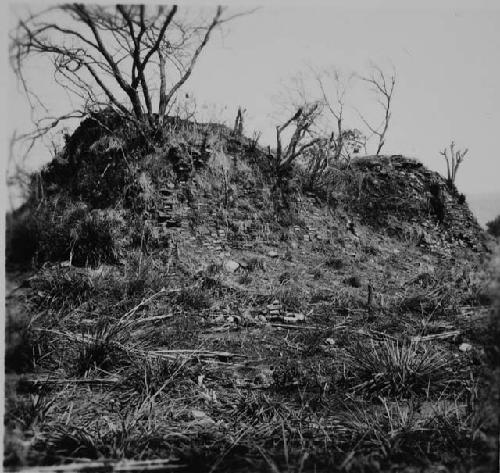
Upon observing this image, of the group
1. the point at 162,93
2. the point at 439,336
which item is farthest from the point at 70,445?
the point at 162,93

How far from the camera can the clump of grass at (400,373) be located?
228 cm

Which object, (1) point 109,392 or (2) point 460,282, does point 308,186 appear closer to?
(2) point 460,282

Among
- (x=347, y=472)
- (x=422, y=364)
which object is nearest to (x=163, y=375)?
(x=347, y=472)

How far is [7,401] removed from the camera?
6.76ft

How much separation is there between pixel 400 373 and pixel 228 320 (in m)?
1.65

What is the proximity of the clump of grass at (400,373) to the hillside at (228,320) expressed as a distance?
1 cm

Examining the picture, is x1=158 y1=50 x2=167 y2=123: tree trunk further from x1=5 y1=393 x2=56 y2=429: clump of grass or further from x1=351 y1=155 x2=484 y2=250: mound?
x1=351 y1=155 x2=484 y2=250: mound

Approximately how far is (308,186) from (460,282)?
328 centimetres

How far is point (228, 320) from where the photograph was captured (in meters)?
3.51

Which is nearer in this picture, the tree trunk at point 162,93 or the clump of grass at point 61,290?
the clump of grass at point 61,290

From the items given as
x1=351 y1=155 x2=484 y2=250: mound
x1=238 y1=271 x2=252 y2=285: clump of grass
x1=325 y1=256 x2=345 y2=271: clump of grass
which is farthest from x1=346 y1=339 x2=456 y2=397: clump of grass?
x1=351 y1=155 x2=484 y2=250: mound

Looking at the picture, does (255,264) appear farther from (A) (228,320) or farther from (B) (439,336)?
(B) (439,336)

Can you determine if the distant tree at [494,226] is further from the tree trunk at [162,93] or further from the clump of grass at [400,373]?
the tree trunk at [162,93]

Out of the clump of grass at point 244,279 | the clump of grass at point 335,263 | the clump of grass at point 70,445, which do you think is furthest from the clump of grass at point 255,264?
the clump of grass at point 70,445
